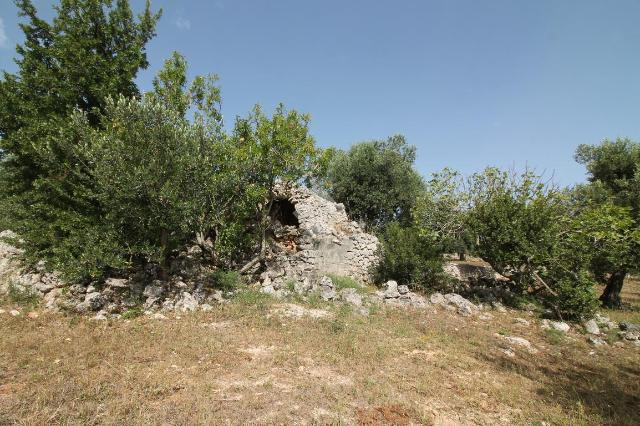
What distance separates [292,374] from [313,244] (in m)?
10.3

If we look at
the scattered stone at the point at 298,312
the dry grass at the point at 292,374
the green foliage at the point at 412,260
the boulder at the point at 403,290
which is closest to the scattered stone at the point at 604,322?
the dry grass at the point at 292,374

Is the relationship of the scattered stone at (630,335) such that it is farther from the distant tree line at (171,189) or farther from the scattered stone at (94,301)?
the scattered stone at (94,301)

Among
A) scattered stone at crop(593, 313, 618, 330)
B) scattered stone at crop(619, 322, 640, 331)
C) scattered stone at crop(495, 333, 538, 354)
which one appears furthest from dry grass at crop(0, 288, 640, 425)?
scattered stone at crop(593, 313, 618, 330)

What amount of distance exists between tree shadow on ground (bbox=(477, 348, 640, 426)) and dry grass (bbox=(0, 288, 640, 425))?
1.3 inches

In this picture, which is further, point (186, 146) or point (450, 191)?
point (450, 191)

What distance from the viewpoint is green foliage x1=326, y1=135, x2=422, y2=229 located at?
1040 inches

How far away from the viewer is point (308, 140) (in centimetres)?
1479

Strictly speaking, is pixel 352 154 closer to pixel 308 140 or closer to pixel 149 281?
pixel 308 140

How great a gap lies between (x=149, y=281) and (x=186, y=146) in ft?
17.7

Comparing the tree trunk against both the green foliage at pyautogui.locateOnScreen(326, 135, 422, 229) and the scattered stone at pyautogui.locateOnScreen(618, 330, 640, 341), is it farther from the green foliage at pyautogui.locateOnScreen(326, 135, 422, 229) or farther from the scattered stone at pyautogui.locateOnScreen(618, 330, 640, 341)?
the green foliage at pyautogui.locateOnScreen(326, 135, 422, 229)

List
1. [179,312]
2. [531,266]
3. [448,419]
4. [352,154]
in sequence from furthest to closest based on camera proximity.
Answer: [352,154]
[531,266]
[179,312]
[448,419]

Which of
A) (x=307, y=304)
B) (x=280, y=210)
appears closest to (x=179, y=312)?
(x=307, y=304)

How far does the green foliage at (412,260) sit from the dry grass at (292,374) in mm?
5042

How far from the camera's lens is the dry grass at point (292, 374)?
214 inches
